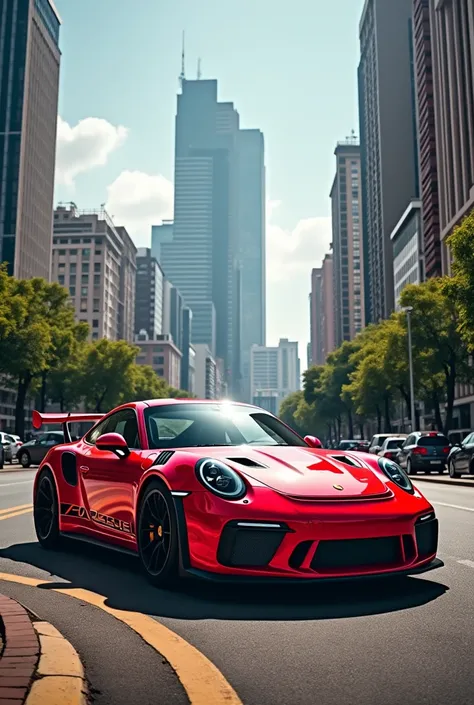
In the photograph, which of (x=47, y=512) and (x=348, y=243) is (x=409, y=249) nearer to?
(x=348, y=243)

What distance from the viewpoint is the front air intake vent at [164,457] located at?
18.2 feet

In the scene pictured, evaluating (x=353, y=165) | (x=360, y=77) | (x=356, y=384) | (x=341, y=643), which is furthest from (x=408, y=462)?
(x=353, y=165)

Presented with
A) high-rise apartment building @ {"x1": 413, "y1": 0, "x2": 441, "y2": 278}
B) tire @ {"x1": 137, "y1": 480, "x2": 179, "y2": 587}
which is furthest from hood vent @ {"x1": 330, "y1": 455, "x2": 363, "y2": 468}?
high-rise apartment building @ {"x1": 413, "y1": 0, "x2": 441, "y2": 278}

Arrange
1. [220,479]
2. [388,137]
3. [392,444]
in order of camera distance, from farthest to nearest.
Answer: [388,137]
[392,444]
[220,479]

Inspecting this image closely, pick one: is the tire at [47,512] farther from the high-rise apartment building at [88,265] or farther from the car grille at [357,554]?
the high-rise apartment building at [88,265]

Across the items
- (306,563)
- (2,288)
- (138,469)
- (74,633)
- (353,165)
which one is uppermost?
(353,165)

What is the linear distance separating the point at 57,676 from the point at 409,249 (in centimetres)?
10572

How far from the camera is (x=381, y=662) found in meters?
3.59

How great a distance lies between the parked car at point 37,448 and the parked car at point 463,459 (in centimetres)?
1625

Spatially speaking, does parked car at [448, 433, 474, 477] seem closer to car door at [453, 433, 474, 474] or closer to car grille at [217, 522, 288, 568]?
car door at [453, 433, 474, 474]

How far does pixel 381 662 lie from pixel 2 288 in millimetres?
40991

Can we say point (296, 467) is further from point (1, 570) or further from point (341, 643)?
point (1, 570)

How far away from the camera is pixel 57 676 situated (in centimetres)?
316

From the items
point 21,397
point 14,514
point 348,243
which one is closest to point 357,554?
point 14,514
